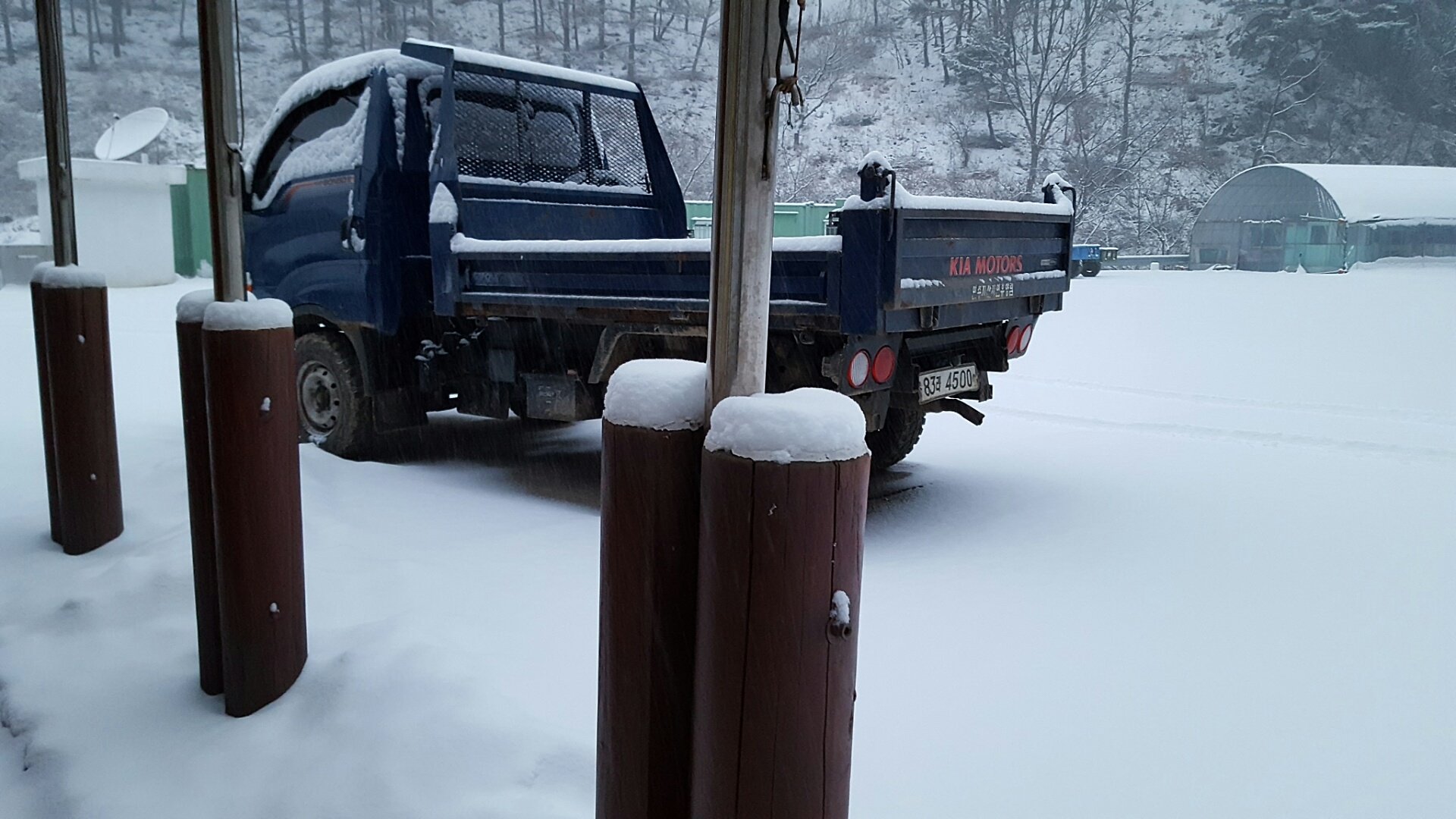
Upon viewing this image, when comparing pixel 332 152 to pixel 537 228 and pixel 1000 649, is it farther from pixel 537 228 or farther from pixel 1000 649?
pixel 1000 649

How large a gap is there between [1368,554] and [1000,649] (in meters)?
2.23

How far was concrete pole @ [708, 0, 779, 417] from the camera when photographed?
5.62 feet

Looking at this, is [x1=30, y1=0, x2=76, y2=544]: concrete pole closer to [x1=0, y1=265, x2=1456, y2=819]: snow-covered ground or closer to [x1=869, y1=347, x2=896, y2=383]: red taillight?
[x1=0, y1=265, x2=1456, y2=819]: snow-covered ground

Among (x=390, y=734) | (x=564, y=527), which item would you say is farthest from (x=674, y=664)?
(x=564, y=527)

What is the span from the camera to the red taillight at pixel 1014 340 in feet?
18.6

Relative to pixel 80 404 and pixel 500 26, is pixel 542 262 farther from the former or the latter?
pixel 500 26

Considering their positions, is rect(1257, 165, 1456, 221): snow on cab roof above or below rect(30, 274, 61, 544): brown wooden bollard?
above

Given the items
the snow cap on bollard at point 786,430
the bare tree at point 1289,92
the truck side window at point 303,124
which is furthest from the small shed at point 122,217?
the bare tree at point 1289,92

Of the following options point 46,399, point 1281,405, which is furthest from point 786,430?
point 1281,405

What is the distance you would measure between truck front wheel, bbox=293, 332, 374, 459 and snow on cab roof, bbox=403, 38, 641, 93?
178 centimetres

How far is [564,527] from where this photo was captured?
496cm

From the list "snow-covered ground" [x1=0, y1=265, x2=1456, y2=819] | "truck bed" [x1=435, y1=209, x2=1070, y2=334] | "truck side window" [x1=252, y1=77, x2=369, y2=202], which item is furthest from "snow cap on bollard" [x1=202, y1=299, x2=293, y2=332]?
"truck side window" [x1=252, y1=77, x2=369, y2=202]

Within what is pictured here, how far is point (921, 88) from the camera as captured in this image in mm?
42375

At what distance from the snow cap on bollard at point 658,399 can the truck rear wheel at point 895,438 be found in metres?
4.31
